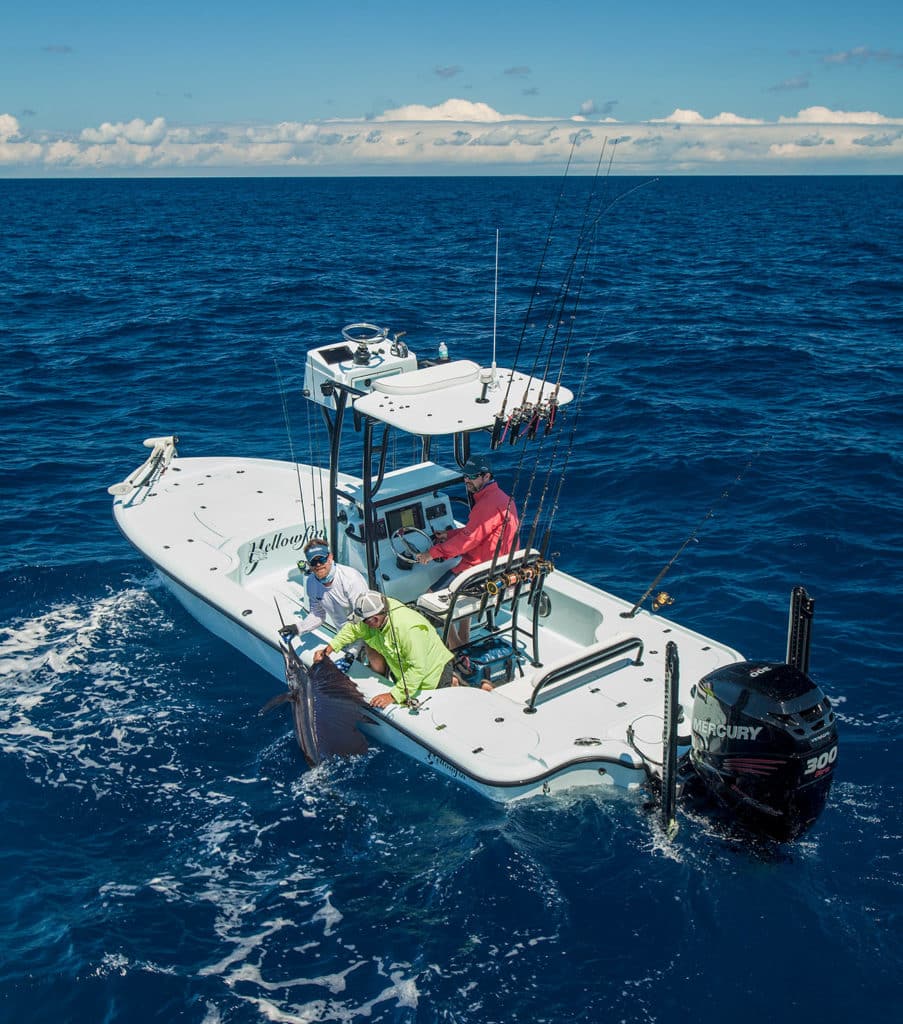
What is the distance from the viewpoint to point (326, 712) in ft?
23.5

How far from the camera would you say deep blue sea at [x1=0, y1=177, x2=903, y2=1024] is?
5.32 metres

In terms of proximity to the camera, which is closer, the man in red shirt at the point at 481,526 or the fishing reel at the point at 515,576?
the fishing reel at the point at 515,576

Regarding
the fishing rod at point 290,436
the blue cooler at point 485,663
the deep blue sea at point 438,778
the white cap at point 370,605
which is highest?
the white cap at point 370,605

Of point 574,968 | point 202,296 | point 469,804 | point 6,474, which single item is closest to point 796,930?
point 574,968

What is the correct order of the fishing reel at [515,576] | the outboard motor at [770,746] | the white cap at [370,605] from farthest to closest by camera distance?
the fishing reel at [515,576], the white cap at [370,605], the outboard motor at [770,746]

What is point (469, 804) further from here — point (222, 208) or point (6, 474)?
point (222, 208)

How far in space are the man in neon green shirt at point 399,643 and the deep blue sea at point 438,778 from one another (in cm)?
67

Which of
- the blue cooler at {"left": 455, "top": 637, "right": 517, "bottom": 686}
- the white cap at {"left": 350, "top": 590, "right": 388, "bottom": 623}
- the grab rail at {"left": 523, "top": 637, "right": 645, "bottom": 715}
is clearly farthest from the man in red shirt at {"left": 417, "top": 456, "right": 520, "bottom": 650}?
the grab rail at {"left": 523, "top": 637, "right": 645, "bottom": 715}

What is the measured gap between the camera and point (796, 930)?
5.52m

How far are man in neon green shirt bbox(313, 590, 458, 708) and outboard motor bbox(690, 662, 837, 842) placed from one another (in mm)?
2229

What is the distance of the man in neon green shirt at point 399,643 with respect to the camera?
7.06 m

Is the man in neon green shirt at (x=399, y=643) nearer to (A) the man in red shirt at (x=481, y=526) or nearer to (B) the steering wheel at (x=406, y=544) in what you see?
(A) the man in red shirt at (x=481, y=526)

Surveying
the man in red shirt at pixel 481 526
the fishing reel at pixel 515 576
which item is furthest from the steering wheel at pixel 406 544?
the fishing reel at pixel 515 576

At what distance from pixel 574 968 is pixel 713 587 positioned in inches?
229
